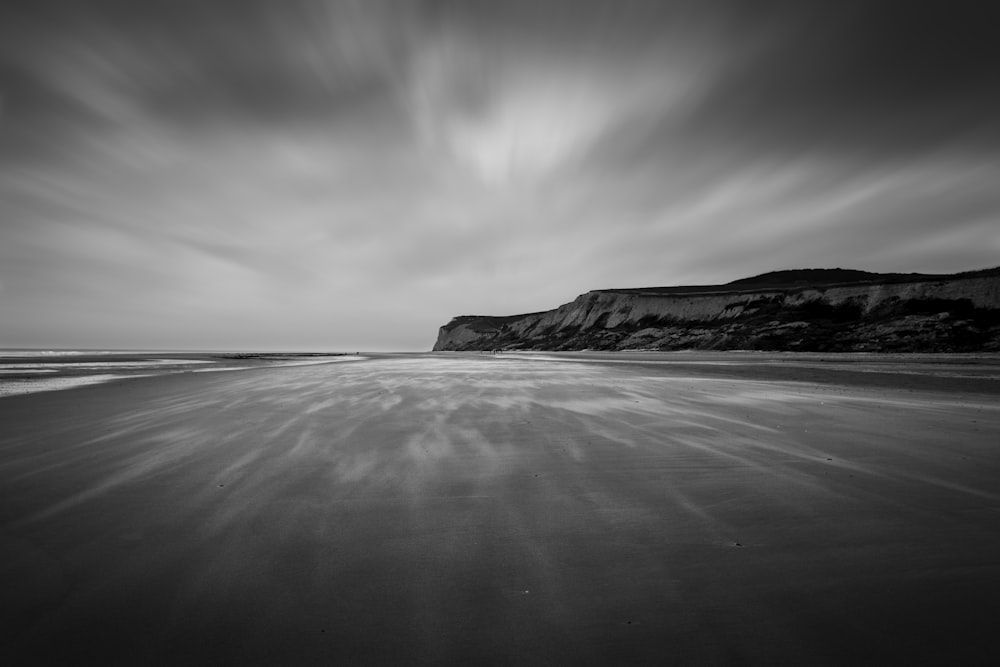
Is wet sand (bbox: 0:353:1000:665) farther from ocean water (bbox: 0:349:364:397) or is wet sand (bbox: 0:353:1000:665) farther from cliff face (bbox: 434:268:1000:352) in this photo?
cliff face (bbox: 434:268:1000:352)

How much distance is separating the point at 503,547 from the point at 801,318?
76.0 metres

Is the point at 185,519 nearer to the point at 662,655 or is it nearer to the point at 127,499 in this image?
the point at 127,499

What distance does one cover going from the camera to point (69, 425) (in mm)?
7711

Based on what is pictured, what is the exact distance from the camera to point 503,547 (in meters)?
3.04

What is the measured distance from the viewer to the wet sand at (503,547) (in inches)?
80.0

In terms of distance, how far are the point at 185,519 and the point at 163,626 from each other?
1705 mm

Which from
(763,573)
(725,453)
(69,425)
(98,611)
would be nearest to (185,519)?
(98,611)

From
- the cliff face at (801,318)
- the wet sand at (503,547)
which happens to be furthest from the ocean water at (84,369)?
the cliff face at (801,318)

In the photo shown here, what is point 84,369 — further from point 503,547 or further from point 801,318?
point 801,318

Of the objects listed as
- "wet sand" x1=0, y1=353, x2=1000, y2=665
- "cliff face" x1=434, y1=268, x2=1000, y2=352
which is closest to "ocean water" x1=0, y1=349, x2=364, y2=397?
"wet sand" x1=0, y1=353, x2=1000, y2=665

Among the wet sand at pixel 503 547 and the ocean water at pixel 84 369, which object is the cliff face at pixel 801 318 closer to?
the wet sand at pixel 503 547

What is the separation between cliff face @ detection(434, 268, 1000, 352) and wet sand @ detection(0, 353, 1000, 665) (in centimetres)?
5578

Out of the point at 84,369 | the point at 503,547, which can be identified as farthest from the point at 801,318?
the point at 84,369

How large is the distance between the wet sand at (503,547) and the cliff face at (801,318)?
55785 millimetres
